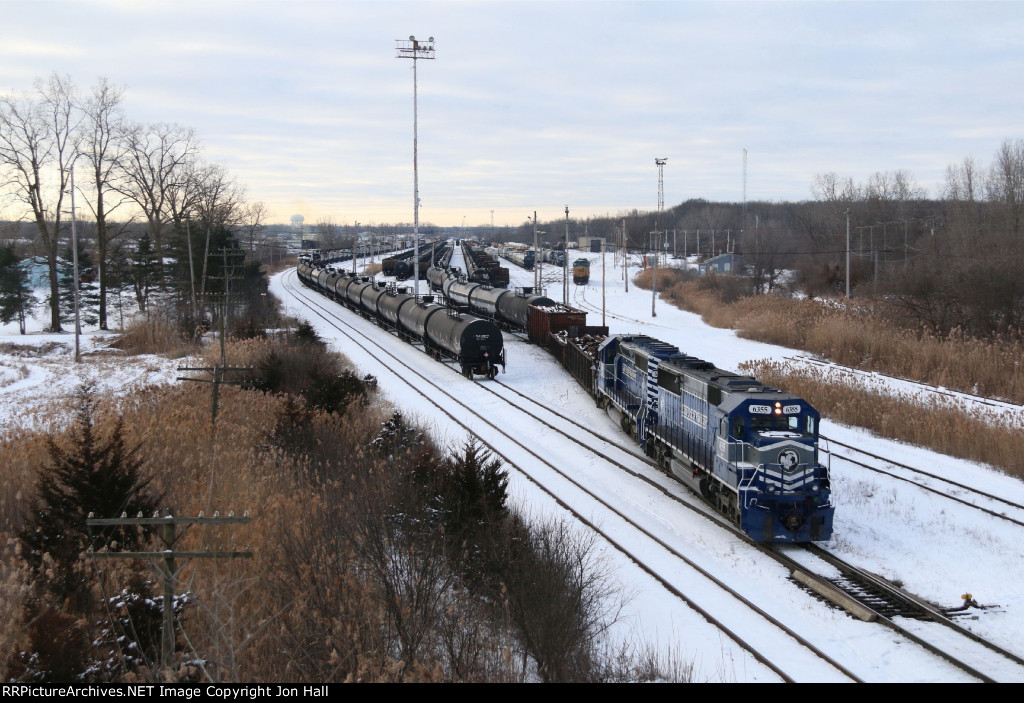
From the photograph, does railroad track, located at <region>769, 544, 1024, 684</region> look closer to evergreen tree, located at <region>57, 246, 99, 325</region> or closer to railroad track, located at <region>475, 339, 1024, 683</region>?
railroad track, located at <region>475, 339, 1024, 683</region>

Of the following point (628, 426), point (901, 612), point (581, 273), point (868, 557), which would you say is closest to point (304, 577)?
point (901, 612)

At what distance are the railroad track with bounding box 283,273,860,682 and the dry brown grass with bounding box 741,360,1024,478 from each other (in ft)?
29.7

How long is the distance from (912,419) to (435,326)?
2280cm

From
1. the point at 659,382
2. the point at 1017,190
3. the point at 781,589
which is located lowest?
the point at 781,589

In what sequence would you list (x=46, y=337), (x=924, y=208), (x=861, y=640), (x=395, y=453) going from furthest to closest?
(x=924, y=208) → (x=46, y=337) → (x=395, y=453) → (x=861, y=640)

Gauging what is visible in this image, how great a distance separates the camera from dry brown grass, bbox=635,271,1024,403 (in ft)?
97.1

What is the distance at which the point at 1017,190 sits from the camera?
70.4m

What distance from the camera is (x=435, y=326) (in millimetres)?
39781

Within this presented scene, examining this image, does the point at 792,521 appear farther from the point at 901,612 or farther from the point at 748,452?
the point at 901,612

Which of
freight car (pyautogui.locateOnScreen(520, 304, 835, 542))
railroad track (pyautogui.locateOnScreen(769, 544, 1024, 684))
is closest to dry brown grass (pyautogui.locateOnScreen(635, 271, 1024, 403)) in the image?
freight car (pyautogui.locateOnScreen(520, 304, 835, 542))

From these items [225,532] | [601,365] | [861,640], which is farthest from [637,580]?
[601,365]

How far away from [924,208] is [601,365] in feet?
348

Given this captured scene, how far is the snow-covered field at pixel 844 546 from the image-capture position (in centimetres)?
1150
